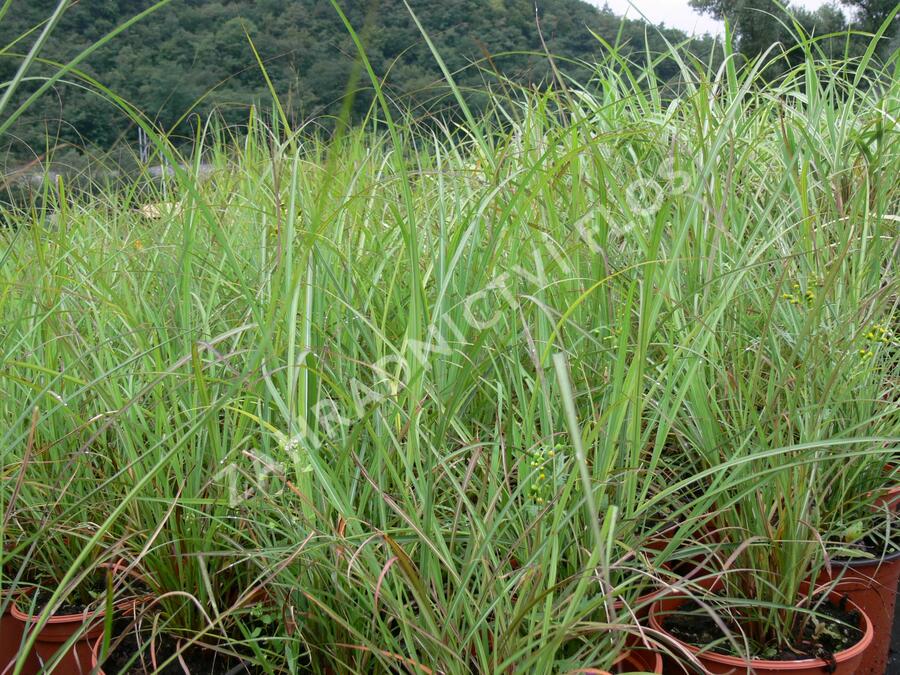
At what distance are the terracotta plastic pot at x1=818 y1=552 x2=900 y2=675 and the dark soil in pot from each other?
6cm

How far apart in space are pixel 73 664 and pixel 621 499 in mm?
897

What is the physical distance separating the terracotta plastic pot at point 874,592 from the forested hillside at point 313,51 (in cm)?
99

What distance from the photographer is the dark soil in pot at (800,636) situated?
102 centimetres

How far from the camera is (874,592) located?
1197mm

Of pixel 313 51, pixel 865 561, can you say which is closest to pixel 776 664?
pixel 865 561

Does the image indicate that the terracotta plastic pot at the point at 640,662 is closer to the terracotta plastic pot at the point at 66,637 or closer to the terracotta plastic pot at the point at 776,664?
the terracotta plastic pot at the point at 776,664

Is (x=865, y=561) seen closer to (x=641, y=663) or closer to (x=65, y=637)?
(x=641, y=663)

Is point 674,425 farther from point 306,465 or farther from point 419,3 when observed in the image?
point 419,3

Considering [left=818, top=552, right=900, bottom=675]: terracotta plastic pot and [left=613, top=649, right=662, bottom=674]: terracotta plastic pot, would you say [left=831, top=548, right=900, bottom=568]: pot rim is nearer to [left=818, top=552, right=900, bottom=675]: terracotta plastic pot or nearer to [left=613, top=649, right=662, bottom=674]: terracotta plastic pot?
[left=818, top=552, right=900, bottom=675]: terracotta plastic pot

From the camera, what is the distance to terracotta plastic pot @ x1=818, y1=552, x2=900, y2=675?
1174 millimetres

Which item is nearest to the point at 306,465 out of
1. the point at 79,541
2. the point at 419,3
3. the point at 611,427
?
the point at 611,427

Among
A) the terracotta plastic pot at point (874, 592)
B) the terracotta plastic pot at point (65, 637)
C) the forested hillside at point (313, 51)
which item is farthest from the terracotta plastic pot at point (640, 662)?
the forested hillside at point (313, 51)

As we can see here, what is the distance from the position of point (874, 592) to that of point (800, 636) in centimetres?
23

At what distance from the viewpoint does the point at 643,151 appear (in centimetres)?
191
